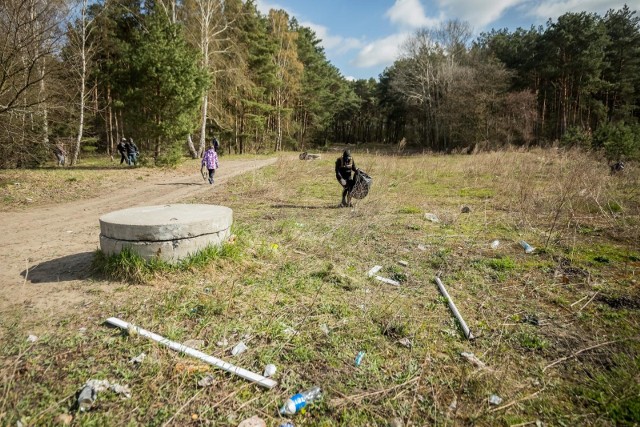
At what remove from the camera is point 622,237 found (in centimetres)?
594

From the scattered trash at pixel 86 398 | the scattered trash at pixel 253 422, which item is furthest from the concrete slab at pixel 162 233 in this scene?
the scattered trash at pixel 253 422

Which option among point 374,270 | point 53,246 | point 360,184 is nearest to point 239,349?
point 374,270

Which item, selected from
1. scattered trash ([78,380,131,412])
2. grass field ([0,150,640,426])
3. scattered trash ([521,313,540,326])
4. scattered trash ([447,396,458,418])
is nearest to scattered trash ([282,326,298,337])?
grass field ([0,150,640,426])

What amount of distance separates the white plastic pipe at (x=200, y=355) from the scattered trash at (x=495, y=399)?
154 centimetres

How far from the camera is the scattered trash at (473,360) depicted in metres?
2.74

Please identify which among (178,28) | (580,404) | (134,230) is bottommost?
(580,404)

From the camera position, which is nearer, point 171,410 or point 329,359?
point 171,410

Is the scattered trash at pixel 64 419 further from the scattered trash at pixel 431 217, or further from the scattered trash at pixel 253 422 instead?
the scattered trash at pixel 431 217

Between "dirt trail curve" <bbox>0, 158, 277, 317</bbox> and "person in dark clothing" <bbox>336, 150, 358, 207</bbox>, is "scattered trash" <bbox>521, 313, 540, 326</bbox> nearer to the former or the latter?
"dirt trail curve" <bbox>0, 158, 277, 317</bbox>

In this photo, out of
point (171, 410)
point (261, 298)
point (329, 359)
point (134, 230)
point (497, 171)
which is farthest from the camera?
point (497, 171)

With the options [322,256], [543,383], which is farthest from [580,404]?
[322,256]

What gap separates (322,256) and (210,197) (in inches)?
246

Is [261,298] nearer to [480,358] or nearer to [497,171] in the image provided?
[480,358]

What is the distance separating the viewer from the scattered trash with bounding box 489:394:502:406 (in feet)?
7.77
